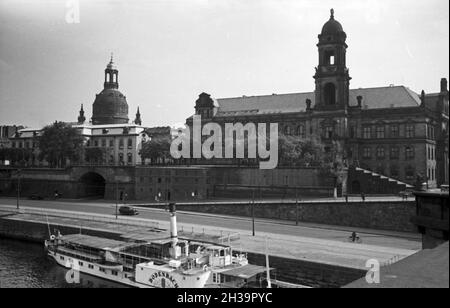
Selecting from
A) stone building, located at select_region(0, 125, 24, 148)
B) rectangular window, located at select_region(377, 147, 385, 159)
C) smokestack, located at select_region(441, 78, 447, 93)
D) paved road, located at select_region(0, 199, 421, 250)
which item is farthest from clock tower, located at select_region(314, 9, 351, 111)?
stone building, located at select_region(0, 125, 24, 148)

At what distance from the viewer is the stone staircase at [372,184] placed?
50.2 metres

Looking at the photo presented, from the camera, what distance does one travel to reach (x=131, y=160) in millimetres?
79250

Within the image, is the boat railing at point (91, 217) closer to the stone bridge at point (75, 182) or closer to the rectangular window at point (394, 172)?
the stone bridge at point (75, 182)

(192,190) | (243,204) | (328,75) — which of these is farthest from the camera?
(328,75)

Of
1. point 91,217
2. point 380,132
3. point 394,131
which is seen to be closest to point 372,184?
point 394,131

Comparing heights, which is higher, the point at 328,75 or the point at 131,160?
the point at 328,75

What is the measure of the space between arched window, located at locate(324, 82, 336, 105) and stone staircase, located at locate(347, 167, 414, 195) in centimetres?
1505

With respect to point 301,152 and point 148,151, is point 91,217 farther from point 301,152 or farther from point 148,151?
point 301,152

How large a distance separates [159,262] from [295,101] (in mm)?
51201
